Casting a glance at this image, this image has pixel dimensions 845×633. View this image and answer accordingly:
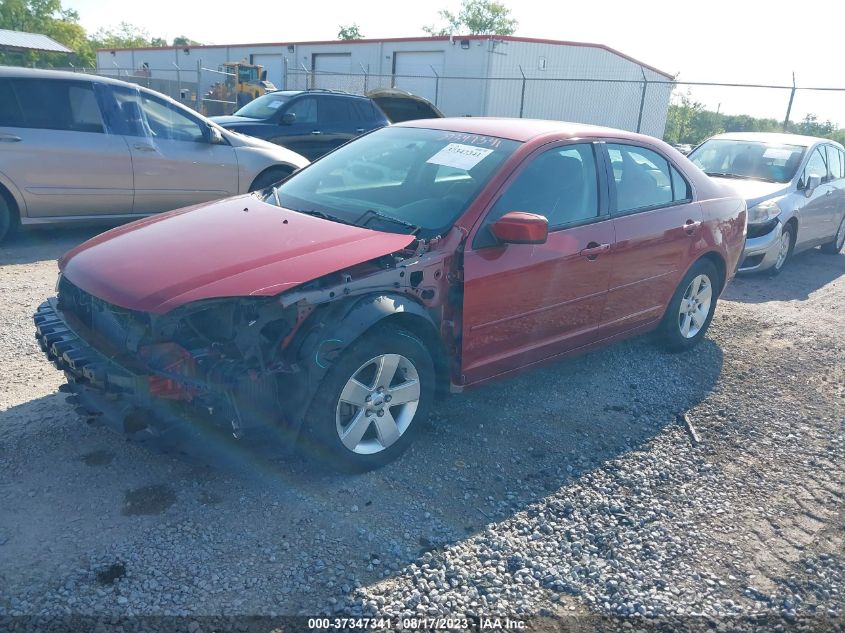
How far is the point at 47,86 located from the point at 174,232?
452 centimetres

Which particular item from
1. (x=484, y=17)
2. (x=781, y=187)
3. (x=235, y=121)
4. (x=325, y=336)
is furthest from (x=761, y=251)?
(x=484, y=17)

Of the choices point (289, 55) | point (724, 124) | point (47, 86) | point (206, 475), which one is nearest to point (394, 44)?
point (289, 55)

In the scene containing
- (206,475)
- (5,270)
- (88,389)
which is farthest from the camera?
(5,270)

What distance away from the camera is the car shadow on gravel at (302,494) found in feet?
9.57

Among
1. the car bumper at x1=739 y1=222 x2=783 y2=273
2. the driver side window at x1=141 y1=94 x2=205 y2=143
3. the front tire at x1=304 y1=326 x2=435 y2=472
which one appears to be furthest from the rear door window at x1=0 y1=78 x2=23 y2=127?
the car bumper at x1=739 y1=222 x2=783 y2=273

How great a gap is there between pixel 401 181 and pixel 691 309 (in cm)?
278

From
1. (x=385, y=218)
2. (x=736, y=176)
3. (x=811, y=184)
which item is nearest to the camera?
(x=385, y=218)

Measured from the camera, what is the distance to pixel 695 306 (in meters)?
5.75

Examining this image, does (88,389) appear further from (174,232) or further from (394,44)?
(394,44)

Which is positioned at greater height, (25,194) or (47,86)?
(47,86)

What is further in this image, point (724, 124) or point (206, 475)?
point (724, 124)

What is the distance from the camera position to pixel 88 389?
3283mm

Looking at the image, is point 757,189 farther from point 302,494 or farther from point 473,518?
point 302,494

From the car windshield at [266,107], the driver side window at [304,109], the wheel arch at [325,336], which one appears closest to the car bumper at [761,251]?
the wheel arch at [325,336]
